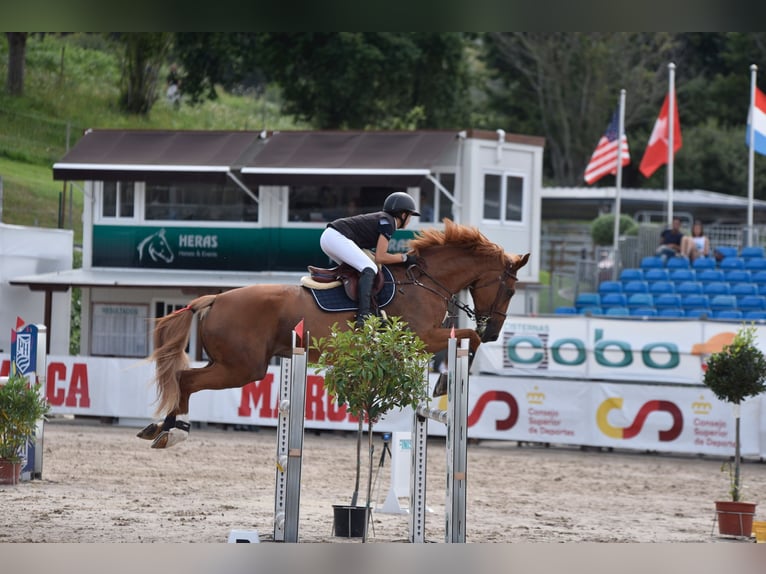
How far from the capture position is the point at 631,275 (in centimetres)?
2409

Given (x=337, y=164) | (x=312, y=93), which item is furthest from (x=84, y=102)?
(x=337, y=164)

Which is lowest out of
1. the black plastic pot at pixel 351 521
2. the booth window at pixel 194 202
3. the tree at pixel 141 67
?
the black plastic pot at pixel 351 521

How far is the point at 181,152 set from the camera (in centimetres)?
2433

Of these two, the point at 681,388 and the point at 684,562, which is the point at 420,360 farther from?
the point at 681,388

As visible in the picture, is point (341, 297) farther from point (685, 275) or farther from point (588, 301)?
point (685, 275)

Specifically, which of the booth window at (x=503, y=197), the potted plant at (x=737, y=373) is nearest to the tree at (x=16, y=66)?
the booth window at (x=503, y=197)

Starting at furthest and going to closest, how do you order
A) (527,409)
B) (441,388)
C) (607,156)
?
1. (607,156)
2. (527,409)
3. (441,388)

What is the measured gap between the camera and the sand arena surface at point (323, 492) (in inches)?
372

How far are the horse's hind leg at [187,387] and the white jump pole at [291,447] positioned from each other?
1051 mm

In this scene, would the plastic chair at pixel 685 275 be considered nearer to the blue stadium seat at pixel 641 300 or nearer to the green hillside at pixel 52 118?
the blue stadium seat at pixel 641 300

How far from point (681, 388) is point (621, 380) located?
225cm

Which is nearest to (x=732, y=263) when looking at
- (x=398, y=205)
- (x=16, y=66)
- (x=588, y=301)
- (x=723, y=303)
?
(x=723, y=303)

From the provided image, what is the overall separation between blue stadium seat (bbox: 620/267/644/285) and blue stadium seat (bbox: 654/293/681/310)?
93 centimetres

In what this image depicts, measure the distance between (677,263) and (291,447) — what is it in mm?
17095
